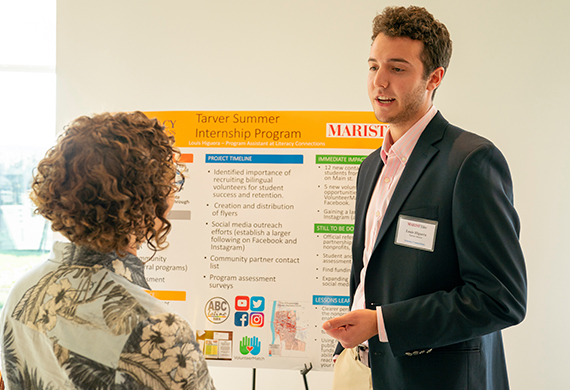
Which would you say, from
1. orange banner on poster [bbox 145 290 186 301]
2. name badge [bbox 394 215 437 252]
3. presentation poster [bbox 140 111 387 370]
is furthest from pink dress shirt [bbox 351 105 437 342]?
orange banner on poster [bbox 145 290 186 301]

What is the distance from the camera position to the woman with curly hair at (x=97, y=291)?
0.81 metres

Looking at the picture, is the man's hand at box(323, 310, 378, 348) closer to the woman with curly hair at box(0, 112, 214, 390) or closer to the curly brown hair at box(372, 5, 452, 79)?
the woman with curly hair at box(0, 112, 214, 390)

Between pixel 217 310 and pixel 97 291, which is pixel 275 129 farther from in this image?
pixel 97 291

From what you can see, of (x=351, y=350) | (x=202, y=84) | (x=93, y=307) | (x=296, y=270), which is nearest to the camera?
(x=93, y=307)

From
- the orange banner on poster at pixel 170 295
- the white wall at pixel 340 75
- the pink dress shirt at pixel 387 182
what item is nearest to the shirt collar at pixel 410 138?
the pink dress shirt at pixel 387 182

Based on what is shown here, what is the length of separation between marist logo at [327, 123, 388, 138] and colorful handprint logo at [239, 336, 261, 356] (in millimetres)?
1179

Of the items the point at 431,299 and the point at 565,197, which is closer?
the point at 431,299

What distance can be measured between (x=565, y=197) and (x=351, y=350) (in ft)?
7.44

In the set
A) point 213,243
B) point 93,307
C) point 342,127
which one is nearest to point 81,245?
point 93,307

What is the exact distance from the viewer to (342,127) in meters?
2.36

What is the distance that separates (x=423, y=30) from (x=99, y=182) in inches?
46.0

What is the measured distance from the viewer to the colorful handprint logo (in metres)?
2.33

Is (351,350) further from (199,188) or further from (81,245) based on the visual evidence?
(199,188)

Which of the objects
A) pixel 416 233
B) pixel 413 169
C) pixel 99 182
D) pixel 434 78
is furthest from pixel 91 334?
pixel 434 78
